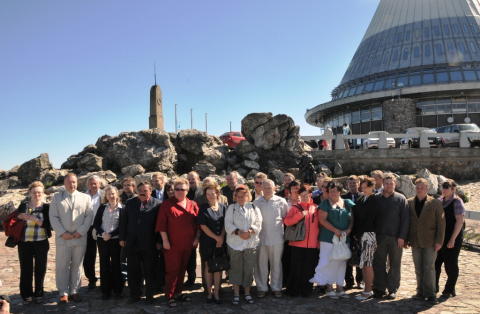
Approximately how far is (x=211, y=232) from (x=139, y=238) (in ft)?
3.48

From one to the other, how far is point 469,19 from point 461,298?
4331cm

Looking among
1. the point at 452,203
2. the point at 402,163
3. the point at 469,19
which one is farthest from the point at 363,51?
the point at 452,203

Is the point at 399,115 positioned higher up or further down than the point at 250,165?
higher up

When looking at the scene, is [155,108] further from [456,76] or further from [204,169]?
[456,76]

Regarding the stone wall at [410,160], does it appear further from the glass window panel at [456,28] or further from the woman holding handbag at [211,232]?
the glass window panel at [456,28]

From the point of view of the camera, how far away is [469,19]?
39531mm

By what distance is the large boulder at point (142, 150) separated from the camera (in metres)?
16.2

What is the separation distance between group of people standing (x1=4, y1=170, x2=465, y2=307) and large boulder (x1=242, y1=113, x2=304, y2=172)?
38.8 ft

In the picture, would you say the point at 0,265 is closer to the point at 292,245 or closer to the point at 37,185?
the point at 37,185

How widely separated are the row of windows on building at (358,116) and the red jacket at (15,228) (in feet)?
111

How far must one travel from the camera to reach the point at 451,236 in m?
5.54

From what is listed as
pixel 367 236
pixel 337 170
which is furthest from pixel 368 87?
pixel 367 236

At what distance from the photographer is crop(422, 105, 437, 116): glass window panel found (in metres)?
32.8

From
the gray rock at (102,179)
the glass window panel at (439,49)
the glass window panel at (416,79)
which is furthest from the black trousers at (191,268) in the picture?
the glass window panel at (439,49)
